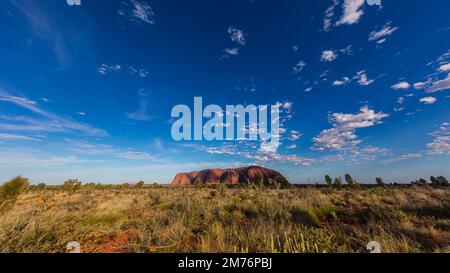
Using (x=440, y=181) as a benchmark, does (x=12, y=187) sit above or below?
above

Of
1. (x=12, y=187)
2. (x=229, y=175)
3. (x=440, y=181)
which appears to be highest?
(x=12, y=187)

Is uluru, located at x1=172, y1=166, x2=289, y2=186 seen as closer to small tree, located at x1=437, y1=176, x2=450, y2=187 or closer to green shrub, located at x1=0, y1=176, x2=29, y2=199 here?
small tree, located at x1=437, y1=176, x2=450, y2=187

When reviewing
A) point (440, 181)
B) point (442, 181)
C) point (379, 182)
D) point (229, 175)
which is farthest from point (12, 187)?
point (229, 175)

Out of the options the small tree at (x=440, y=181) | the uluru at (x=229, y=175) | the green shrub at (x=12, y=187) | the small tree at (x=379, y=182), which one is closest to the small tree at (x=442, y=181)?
the small tree at (x=440, y=181)

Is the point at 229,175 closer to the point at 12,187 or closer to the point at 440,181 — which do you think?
the point at 440,181

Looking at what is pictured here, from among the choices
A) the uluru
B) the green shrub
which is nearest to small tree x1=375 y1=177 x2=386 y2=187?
the green shrub

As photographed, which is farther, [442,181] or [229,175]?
[229,175]

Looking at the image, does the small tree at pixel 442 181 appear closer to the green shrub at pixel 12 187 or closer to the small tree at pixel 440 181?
the small tree at pixel 440 181
